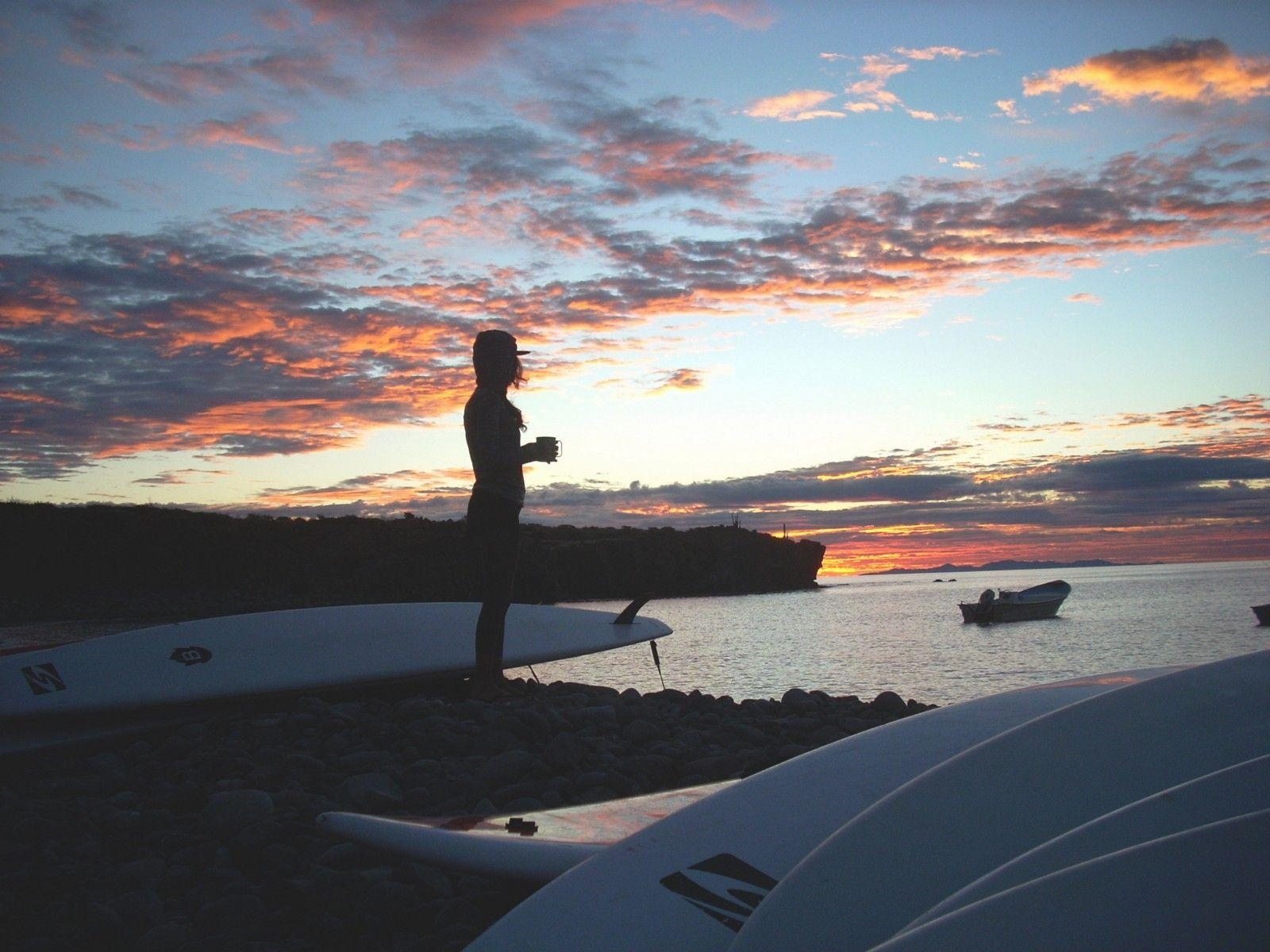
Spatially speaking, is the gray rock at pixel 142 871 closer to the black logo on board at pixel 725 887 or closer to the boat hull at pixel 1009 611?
the black logo on board at pixel 725 887

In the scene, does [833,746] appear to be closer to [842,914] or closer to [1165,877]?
[842,914]

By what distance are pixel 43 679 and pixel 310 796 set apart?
290 cm

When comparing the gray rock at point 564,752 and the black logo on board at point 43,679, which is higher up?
the black logo on board at point 43,679

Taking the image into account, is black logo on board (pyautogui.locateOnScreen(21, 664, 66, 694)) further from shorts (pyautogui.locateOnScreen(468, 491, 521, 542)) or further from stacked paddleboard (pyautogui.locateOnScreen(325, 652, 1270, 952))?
stacked paddleboard (pyautogui.locateOnScreen(325, 652, 1270, 952))

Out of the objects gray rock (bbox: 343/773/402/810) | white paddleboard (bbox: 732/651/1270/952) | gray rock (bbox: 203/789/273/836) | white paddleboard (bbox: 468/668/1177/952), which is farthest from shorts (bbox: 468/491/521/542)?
white paddleboard (bbox: 732/651/1270/952)

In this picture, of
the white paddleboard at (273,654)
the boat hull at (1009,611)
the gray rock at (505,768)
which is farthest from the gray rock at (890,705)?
the boat hull at (1009,611)

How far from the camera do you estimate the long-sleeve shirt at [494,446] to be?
15.5 ft

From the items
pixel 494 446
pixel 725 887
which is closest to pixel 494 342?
pixel 494 446

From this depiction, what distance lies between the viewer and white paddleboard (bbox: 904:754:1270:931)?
106cm

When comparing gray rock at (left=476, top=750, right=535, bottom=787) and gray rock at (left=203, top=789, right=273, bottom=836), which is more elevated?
gray rock at (left=203, top=789, right=273, bottom=836)

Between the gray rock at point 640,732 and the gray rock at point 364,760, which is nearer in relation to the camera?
the gray rock at point 364,760

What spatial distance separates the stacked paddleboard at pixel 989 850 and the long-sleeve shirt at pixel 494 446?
8.46 feet

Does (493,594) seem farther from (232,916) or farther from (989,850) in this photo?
(989,850)

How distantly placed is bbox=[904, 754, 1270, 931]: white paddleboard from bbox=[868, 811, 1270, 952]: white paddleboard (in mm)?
188
